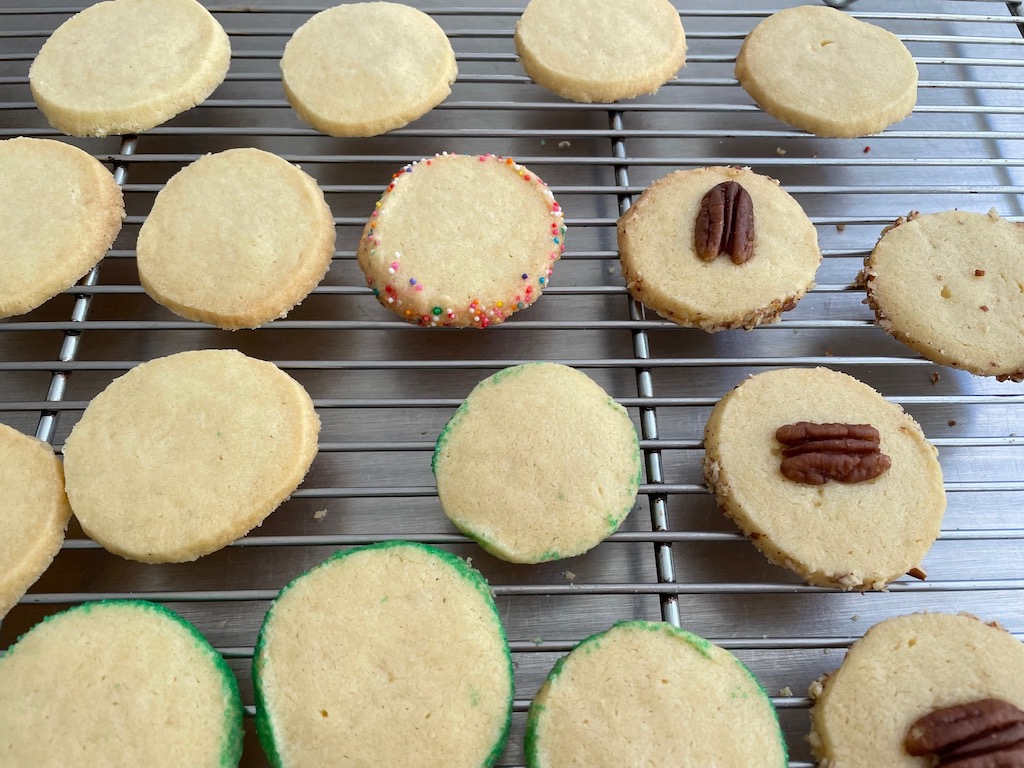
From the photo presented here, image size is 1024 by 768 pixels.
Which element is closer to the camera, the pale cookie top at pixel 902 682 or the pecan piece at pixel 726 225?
the pale cookie top at pixel 902 682

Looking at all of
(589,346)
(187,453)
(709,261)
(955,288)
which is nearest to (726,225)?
(709,261)

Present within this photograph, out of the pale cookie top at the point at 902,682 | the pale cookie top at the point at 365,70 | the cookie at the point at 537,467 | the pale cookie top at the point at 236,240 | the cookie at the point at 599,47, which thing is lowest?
the pale cookie top at the point at 902,682

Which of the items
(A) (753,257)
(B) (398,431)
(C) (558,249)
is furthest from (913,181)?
(B) (398,431)

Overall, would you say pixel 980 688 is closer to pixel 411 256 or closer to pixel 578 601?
pixel 578 601

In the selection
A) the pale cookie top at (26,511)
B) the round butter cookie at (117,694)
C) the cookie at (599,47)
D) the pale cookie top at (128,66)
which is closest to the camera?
the round butter cookie at (117,694)

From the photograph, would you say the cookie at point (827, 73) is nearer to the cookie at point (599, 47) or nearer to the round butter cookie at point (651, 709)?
the cookie at point (599, 47)

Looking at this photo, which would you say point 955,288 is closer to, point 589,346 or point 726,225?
point 726,225

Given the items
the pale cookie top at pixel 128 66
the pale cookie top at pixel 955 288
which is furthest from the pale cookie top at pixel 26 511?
the pale cookie top at pixel 955 288
